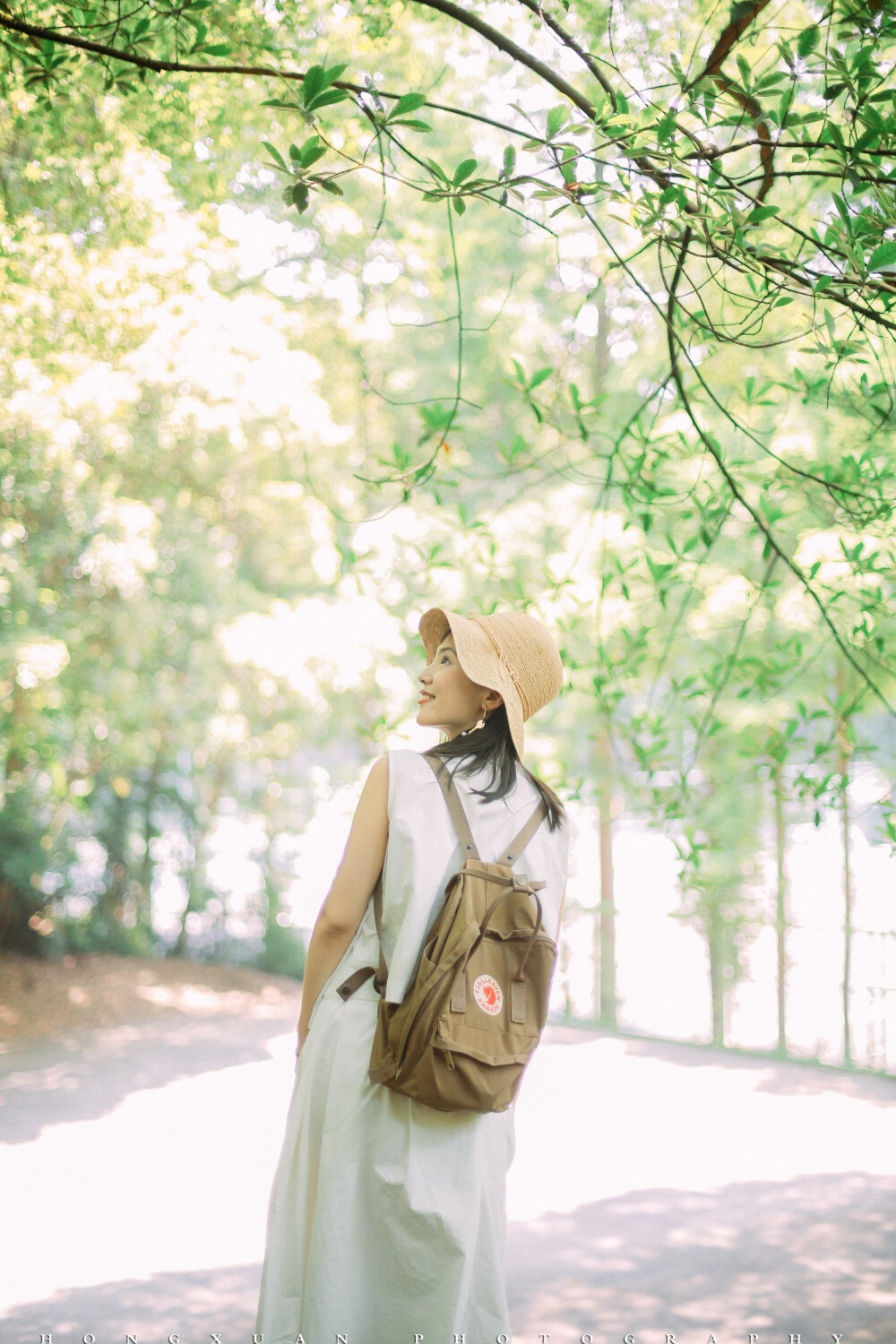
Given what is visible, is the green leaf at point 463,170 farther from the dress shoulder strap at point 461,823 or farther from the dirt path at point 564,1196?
the dirt path at point 564,1196

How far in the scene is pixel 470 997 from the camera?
1.68 metres

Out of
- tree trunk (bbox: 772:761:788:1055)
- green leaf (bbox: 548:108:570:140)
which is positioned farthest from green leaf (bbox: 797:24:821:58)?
tree trunk (bbox: 772:761:788:1055)

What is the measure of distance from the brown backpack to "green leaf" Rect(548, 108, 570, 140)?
3.75ft

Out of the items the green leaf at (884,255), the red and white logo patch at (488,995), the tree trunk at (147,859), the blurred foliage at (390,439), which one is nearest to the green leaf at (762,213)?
the blurred foliage at (390,439)

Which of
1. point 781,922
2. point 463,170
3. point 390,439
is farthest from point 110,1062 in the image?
point 390,439

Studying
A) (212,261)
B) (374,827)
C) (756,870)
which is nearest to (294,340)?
(212,261)

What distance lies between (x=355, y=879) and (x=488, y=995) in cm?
30

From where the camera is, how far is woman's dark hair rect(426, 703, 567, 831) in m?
1.89

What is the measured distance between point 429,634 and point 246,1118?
3.93 m

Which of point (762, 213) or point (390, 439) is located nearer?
point (762, 213)

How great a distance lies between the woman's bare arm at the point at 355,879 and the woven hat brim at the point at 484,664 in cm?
27

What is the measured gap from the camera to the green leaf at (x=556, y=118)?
1.70 meters

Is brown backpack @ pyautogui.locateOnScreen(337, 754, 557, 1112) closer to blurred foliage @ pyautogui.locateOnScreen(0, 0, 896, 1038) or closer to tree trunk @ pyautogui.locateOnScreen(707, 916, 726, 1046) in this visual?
blurred foliage @ pyautogui.locateOnScreen(0, 0, 896, 1038)

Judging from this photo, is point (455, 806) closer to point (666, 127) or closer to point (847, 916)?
point (666, 127)
